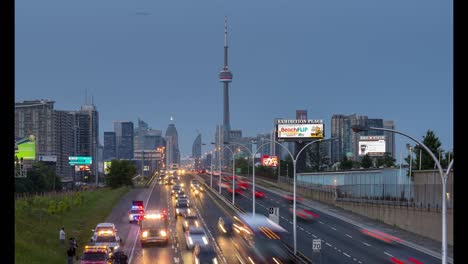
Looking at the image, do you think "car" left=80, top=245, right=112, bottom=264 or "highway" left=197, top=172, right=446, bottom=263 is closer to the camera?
"car" left=80, top=245, right=112, bottom=264

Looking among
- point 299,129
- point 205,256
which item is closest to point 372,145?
point 299,129

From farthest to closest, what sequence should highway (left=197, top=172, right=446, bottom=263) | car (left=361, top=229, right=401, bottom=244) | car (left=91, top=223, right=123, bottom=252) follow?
car (left=361, top=229, right=401, bottom=244), highway (left=197, top=172, right=446, bottom=263), car (left=91, top=223, right=123, bottom=252)

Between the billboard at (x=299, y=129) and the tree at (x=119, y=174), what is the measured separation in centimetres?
3451

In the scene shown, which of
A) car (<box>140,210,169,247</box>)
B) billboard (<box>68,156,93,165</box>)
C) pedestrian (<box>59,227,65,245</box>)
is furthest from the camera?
billboard (<box>68,156,93,165</box>)

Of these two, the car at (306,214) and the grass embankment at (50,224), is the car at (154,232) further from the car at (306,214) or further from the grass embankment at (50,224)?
the car at (306,214)

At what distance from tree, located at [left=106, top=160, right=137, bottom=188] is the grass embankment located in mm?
49215

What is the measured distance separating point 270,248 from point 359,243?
83.8ft

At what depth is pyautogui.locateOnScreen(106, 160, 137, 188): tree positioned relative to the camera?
140m

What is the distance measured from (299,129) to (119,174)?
41.3 meters

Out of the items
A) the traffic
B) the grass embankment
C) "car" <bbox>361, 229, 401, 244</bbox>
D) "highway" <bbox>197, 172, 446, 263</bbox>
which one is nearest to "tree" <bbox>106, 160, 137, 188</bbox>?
the grass embankment

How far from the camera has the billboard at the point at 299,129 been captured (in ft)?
482

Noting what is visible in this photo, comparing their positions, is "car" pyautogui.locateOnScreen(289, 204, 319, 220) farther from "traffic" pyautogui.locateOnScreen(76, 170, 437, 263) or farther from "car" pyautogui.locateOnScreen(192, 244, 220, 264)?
"car" pyautogui.locateOnScreen(192, 244, 220, 264)
